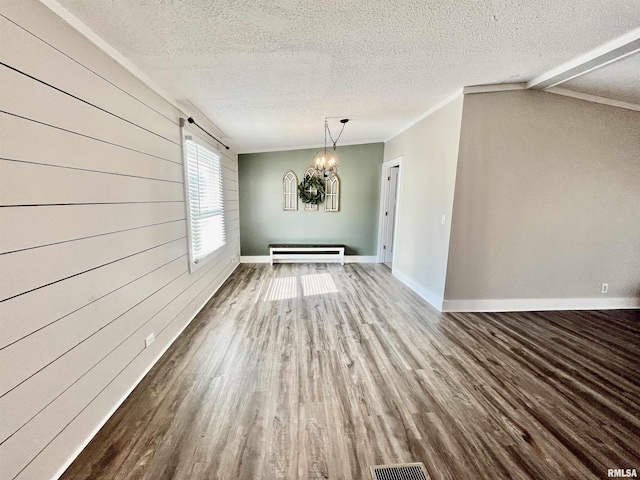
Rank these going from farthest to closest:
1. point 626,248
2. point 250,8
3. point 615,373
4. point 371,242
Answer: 1. point 371,242
2. point 626,248
3. point 615,373
4. point 250,8

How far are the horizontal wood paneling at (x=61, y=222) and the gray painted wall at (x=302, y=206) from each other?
381 centimetres

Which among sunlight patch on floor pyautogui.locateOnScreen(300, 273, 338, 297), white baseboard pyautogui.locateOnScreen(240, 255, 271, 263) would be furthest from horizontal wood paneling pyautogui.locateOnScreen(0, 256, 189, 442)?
white baseboard pyautogui.locateOnScreen(240, 255, 271, 263)

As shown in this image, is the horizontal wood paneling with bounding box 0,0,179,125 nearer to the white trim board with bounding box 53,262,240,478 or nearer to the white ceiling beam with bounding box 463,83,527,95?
the white trim board with bounding box 53,262,240,478

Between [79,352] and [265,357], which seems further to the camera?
[265,357]

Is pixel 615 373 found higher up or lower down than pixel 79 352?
lower down

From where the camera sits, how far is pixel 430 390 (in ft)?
6.47

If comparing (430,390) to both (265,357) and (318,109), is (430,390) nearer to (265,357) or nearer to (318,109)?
(265,357)

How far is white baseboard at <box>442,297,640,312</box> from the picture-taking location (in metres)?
3.34

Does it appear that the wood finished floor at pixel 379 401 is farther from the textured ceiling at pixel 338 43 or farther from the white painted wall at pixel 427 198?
the textured ceiling at pixel 338 43

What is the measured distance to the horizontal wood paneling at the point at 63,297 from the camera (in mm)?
1098

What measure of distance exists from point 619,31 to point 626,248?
2831 mm

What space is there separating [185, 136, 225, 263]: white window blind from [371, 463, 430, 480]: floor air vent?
2576 mm

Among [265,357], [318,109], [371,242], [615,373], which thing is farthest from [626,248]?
[265,357]

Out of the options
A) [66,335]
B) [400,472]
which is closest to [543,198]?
[400,472]
